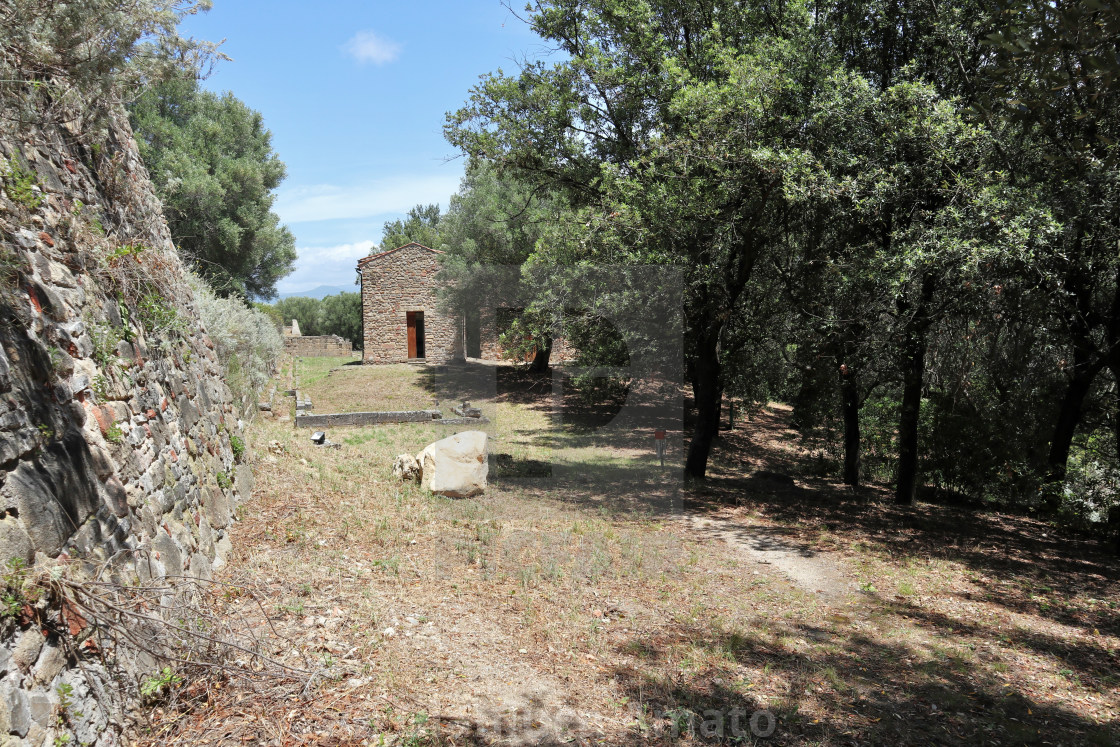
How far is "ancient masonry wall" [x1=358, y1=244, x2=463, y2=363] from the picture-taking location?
26656 mm

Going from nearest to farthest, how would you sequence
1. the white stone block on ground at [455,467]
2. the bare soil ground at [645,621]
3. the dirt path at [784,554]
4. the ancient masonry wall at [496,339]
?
the bare soil ground at [645,621]
the dirt path at [784,554]
the white stone block on ground at [455,467]
the ancient masonry wall at [496,339]

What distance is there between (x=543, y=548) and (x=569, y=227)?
15.8ft

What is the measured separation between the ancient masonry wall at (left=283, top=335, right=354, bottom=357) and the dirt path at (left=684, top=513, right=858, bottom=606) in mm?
28207

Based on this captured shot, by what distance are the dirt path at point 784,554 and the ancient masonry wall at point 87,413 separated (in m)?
5.68

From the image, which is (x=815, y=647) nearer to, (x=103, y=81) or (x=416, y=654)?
(x=416, y=654)

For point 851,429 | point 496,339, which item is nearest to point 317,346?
point 496,339

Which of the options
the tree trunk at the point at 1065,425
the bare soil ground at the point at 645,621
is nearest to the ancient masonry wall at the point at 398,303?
the bare soil ground at the point at 645,621

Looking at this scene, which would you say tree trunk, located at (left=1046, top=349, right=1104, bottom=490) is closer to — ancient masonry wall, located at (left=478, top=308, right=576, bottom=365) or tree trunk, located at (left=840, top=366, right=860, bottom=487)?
tree trunk, located at (left=840, top=366, right=860, bottom=487)

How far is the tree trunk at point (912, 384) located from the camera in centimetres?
889

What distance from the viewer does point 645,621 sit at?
18.4ft

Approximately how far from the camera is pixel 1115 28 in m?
3.12

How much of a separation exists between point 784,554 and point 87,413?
7.16 meters

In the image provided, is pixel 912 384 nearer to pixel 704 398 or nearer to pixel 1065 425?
pixel 1065 425

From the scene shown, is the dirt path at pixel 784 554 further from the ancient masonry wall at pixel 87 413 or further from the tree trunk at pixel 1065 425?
the ancient masonry wall at pixel 87 413
